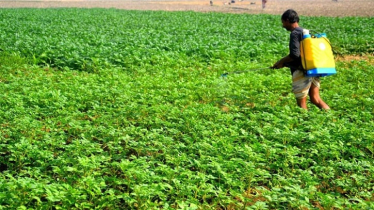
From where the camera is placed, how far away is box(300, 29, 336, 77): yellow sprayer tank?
6363 mm

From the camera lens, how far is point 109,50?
1267cm

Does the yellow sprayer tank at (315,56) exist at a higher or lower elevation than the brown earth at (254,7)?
lower

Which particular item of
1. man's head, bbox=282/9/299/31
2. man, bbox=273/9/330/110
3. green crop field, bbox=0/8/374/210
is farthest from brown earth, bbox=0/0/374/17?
man's head, bbox=282/9/299/31

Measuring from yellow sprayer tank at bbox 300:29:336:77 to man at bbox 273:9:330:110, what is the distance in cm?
14

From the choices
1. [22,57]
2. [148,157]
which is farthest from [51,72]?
[148,157]

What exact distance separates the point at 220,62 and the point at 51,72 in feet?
15.5

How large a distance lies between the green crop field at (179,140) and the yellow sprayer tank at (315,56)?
738mm

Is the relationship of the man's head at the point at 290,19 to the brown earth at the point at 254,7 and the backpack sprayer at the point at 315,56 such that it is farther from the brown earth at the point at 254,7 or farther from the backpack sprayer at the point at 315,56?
the brown earth at the point at 254,7

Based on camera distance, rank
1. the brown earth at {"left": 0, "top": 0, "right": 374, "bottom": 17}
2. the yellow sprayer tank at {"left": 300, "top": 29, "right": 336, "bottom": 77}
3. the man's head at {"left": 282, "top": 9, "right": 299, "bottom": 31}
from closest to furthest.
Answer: the yellow sprayer tank at {"left": 300, "top": 29, "right": 336, "bottom": 77}
the man's head at {"left": 282, "top": 9, "right": 299, "bottom": 31}
the brown earth at {"left": 0, "top": 0, "right": 374, "bottom": 17}

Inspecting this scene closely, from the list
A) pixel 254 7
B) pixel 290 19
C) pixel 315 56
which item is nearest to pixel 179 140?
pixel 315 56

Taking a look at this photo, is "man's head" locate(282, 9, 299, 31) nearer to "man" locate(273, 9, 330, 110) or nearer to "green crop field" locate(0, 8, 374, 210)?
"man" locate(273, 9, 330, 110)

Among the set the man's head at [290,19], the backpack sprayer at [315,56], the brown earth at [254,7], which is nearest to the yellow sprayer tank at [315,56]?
the backpack sprayer at [315,56]

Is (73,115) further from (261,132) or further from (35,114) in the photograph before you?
(261,132)

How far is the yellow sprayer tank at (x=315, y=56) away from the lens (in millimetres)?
6363
